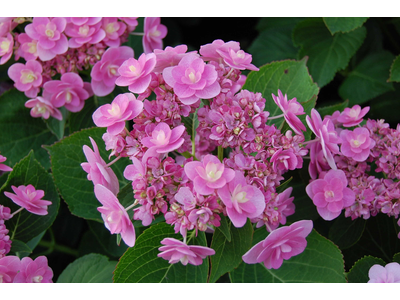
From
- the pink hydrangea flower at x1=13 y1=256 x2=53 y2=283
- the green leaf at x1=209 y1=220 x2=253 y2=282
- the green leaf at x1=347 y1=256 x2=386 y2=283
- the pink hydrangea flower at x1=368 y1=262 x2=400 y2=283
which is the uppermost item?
the green leaf at x1=209 y1=220 x2=253 y2=282

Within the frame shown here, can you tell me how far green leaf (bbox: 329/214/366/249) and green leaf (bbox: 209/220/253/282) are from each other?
310 mm

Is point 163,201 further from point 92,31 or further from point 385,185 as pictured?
point 92,31

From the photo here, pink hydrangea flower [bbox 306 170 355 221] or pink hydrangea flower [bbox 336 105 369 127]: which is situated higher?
pink hydrangea flower [bbox 336 105 369 127]

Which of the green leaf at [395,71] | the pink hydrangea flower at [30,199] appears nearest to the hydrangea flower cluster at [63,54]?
the pink hydrangea flower at [30,199]

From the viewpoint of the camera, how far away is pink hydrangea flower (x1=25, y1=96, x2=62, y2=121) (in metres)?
1.12

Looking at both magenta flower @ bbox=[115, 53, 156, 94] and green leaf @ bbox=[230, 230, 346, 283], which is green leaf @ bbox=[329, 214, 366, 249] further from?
magenta flower @ bbox=[115, 53, 156, 94]

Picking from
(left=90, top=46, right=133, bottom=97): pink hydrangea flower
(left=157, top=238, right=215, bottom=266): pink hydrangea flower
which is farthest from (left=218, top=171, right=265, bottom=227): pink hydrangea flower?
(left=90, top=46, right=133, bottom=97): pink hydrangea flower

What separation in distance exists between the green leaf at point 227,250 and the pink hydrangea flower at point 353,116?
35cm

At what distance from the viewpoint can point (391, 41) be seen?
149cm

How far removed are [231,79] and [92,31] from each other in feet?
1.61

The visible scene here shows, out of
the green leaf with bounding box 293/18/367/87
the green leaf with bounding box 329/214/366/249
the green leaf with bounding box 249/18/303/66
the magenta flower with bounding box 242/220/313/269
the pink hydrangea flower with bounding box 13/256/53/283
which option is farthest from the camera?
the green leaf with bounding box 249/18/303/66

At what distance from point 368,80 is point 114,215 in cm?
109

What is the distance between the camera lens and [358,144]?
2.63ft

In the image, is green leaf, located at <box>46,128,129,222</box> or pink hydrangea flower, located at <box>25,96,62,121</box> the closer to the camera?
green leaf, located at <box>46,128,129,222</box>
